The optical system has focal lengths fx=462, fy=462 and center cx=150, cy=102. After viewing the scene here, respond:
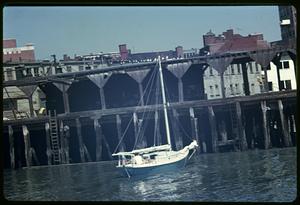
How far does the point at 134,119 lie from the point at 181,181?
8.08 m

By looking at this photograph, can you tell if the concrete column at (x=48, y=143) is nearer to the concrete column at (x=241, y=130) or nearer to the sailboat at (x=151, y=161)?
the sailboat at (x=151, y=161)

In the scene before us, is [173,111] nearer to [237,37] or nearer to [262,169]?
[262,169]

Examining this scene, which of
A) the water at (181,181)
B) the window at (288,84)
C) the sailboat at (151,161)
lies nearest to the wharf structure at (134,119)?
the water at (181,181)

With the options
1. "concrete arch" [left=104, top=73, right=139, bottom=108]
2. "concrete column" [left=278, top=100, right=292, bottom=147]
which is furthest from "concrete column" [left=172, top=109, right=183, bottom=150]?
"concrete column" [left=278, top=100, right=292, bottom=147]

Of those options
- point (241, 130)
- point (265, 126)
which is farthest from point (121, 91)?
point (265, 126)

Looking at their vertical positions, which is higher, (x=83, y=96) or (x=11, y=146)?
(x=83, y=96)

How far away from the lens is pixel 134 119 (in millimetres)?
24406

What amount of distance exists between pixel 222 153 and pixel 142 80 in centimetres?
589

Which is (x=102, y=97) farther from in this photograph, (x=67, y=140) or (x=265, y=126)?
(x=265, y=126)

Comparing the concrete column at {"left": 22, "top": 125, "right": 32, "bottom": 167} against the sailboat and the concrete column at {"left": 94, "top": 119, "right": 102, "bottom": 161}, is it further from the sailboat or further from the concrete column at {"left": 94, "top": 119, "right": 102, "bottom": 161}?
the sailboat

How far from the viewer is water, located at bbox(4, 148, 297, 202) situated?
13320 millimetres

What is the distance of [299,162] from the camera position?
12.5 feet

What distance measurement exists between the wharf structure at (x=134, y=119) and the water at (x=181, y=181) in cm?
116

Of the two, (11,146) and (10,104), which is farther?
(10,104)
